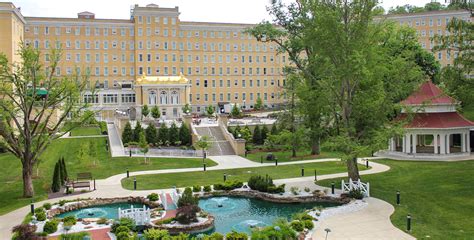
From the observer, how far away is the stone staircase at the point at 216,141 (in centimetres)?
4666

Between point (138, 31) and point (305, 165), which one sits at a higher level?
point (138, 31)

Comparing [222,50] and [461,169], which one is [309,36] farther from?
[222,50]

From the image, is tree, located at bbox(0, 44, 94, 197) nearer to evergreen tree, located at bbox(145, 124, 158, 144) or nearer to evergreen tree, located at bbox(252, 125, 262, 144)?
evergreen tree, located at bbox(145, 124, 158, 144)

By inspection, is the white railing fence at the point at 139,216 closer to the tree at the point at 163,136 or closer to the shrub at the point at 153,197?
the shrub at the point at 153,197

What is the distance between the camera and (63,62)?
86688 millimetres

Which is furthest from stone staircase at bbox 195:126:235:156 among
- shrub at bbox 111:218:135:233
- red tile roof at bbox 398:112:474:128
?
shrub at bbox 111:218:135:233

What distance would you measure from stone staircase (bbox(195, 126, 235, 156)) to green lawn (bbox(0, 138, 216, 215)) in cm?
494

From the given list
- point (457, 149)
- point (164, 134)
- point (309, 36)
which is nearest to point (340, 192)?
point (309, 36)

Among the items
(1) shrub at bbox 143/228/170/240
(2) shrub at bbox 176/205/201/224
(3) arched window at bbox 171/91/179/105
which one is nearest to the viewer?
(1) shrub at bbox 143/228/170/240

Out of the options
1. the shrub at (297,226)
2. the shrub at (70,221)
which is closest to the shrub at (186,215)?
the shrub at (70,221)

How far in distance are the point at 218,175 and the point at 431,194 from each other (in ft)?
48.1

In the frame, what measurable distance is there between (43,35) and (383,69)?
245ft

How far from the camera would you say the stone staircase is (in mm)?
46656

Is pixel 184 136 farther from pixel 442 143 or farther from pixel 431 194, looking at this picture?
pixel 431 194
